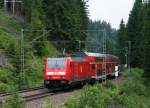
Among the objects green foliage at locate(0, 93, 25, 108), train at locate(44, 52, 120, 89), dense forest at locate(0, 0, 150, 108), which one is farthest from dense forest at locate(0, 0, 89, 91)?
green foliage at locate(0, 93, 25, 108)

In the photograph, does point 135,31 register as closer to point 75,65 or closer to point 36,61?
point 36,61

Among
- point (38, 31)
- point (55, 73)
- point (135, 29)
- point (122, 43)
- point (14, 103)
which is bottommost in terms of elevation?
point (55, 73)

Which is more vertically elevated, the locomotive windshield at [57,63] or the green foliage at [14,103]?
the locomotive windshield at [57,63]

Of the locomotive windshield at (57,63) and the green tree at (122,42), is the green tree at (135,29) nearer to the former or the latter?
the green tree at (122,42)

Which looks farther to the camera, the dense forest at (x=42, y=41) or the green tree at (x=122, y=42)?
the green tree at (x=122, y=42)

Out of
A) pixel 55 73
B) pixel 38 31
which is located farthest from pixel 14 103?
pixel 38 31

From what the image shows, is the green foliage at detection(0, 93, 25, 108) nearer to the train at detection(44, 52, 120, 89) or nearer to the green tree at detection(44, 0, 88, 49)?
the train at detection(44, 52, 120, 89)

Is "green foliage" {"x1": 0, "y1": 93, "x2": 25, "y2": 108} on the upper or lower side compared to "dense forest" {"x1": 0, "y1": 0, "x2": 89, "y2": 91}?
lower

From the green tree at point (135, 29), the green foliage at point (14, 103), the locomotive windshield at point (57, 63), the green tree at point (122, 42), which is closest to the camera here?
the green foliage at point (14, 103)

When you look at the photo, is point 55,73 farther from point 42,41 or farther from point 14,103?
point 14,103

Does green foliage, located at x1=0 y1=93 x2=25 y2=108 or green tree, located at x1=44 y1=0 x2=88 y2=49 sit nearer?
green foliage, located at x1=0 y1=93 x2=25 y2=108

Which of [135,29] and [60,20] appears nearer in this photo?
[60,20]

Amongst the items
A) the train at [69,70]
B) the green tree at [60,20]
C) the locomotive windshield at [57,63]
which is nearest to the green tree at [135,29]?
the green tree at [60,20]

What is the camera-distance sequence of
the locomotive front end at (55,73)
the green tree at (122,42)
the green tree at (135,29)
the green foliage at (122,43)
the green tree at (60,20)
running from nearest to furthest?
1. the locomotive front end at (55,73)
2. the green tree at (60,20)
3. the green tree at (135,29)
4. the green foliage at (122,43)
5. the green tree at (122,42)
